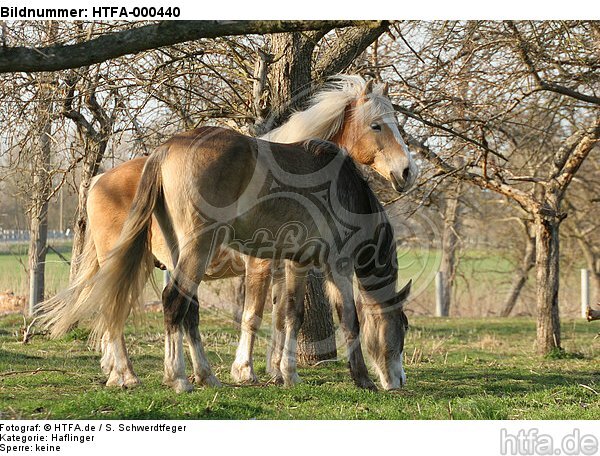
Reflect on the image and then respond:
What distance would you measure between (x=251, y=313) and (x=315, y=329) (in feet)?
5.20

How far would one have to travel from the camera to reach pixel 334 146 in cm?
688

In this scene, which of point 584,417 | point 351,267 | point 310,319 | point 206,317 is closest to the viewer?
point 584,417

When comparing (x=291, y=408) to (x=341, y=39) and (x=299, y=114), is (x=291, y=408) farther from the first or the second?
(x=341, y=39)

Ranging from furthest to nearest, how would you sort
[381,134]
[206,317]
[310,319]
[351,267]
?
[206,317], [310,319], [381,134], [351,267]

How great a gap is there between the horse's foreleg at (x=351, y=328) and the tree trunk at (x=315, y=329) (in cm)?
190

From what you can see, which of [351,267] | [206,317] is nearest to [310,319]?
[351,267]

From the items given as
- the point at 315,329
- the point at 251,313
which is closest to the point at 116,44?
the point at 251,313

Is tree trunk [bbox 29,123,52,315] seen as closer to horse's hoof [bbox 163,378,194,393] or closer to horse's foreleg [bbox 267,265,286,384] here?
horse's foreleg [bbox 267,265,286,384]

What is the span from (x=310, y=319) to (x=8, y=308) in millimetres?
9085

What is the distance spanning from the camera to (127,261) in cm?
610

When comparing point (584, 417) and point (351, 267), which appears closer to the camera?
point (584, 417)

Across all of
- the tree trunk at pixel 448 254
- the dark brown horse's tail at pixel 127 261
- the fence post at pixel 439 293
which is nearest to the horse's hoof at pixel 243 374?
the dark brown horse's tail at pixel 127 261

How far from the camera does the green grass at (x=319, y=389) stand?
17.7 ft

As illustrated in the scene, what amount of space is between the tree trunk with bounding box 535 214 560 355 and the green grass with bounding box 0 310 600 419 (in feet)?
1.07
